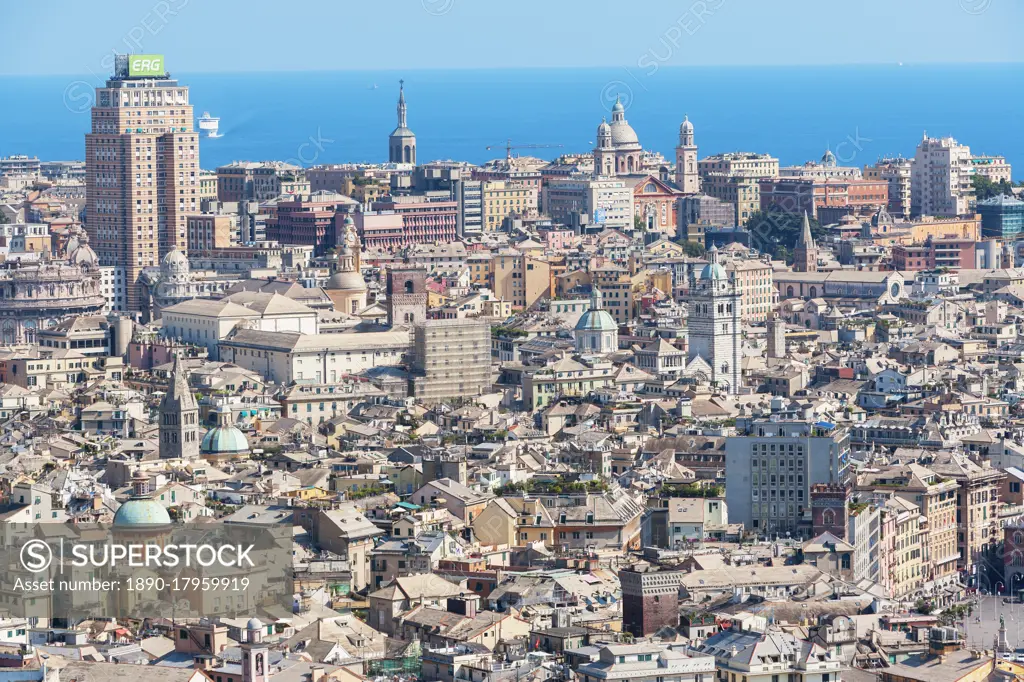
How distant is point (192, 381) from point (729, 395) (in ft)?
46.5

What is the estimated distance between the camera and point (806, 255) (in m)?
115

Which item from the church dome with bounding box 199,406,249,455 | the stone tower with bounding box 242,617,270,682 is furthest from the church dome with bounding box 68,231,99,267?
the stone tower with bounding box 242,617,270,682

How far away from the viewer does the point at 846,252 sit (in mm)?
120125

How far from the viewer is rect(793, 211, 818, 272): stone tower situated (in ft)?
377

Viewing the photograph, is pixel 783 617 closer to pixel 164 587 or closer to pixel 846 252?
pixel 164 587

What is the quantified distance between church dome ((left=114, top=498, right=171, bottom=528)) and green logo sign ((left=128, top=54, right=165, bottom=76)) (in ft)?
225

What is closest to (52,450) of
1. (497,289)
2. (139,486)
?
(139,486)

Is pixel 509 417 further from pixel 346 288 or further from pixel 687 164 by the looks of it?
pixel 687 164

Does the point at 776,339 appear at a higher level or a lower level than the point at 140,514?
higher

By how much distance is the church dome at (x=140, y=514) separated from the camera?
51.8 m

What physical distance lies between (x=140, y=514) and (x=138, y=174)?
6480cm

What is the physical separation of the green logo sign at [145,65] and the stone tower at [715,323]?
1427 inches

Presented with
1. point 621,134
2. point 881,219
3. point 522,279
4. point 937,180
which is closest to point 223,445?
point 522,279

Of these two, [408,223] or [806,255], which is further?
[408,223]
